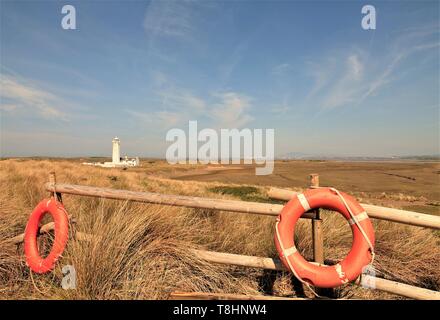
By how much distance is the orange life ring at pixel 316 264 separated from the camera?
290 centimetres

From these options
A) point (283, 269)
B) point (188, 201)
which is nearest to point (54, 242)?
point (188, 201)

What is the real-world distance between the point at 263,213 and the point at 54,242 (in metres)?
2.49

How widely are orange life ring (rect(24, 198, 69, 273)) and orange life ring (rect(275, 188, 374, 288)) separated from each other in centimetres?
250

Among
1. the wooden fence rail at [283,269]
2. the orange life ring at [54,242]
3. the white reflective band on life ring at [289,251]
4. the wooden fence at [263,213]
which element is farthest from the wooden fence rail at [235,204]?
the wooden fence rail at [283,269]

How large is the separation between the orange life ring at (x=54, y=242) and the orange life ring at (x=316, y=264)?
250 centimetres

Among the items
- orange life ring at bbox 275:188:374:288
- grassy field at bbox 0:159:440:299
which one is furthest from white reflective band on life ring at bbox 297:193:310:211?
grassy field at bbox 0:159:440:299

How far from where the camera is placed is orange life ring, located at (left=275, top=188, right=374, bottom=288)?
2904mm

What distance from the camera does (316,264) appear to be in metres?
3.11

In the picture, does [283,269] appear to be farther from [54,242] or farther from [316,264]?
[54,242]

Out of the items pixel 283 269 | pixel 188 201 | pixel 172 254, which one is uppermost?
pixel 188 201

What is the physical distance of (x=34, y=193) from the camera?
6.46 m
